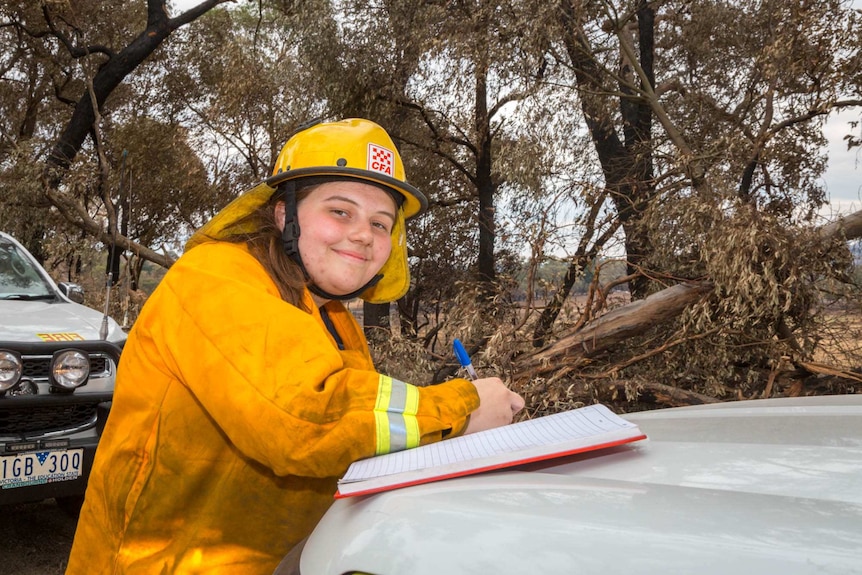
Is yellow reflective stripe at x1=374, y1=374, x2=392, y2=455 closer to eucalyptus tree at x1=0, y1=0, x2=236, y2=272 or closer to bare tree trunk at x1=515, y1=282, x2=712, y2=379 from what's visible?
bare tree trunk at x1=515, y1=282, x2=712, y2=379

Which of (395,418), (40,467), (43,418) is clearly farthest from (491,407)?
(43,418)

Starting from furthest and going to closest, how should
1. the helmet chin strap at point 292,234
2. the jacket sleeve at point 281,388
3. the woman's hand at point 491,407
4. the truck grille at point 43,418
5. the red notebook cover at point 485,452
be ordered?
the truck grille at point 43,418 → the helmet chin strap at point 292,234 → the woman's hand at point 491,407 → the jacket sleeve at point 281,388 → the red notebook cover at point 485,452

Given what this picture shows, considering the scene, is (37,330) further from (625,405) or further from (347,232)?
(625,405)

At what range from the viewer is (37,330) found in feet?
14.8

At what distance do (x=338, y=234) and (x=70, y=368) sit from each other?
292 cm

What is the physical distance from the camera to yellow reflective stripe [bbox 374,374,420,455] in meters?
1.57

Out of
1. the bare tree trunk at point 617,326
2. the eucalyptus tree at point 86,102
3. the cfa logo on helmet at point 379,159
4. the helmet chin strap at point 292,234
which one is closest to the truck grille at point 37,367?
the helmet chin strap at point 292,234

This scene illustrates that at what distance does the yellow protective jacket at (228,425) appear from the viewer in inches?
59.5

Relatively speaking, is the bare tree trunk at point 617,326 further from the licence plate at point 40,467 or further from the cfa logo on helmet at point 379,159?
the cfa logo on helmet at point 379,159

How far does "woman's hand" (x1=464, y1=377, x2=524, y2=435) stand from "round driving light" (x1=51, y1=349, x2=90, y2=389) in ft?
10.6

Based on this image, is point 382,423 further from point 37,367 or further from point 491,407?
point 37,367

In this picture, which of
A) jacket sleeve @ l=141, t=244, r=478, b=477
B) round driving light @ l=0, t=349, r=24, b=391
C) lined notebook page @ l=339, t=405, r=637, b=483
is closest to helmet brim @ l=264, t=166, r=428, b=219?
jacket sleeve @ l=141, t=244, r=478, b=477

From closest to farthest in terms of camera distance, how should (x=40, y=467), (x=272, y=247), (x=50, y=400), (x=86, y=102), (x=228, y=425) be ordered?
(x=228, y=425)
(x=272, y=247)
(x=40, y=467)
(x=50, y=400)
(x=86, y=102)

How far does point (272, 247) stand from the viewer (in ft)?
6.81
